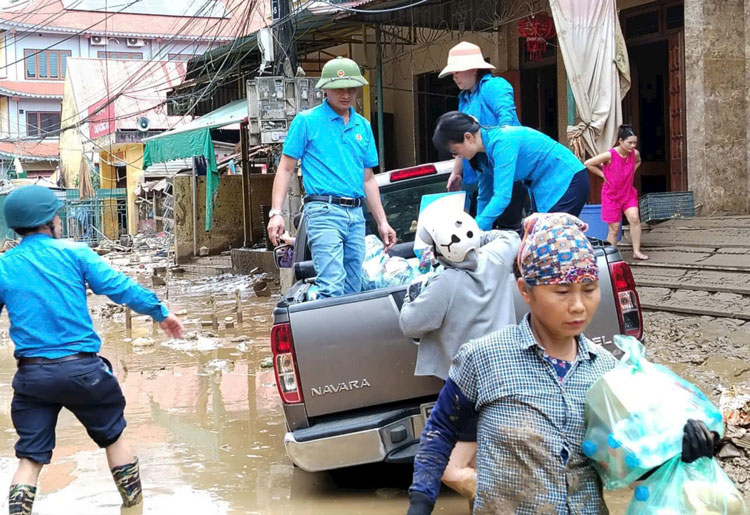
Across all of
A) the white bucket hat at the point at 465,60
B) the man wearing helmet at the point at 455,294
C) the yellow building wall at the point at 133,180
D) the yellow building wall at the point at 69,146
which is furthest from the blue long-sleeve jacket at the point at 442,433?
the yellow building wall at the point at 69,146

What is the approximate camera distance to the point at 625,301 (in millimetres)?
4691

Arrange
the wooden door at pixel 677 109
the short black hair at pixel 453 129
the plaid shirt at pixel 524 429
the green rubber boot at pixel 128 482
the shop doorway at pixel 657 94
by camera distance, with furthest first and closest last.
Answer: the shop doorway at pixel 657 94
the wooden door at pixel 677 109
the short black hair at pixel 453 129
the green rubber boot at pixel 128 482
the plaid shirt at pixel 524 429

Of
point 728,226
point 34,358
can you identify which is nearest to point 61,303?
point 34,358

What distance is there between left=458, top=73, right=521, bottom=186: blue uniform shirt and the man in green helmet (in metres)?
0.74

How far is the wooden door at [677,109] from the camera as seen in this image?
12.4m

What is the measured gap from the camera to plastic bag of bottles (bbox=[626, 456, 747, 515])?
7.23 feet

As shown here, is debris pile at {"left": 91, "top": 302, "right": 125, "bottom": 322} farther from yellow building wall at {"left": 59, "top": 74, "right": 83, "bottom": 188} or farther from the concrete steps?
yellow building wall at {"left": 59, "top": 74, "right": 83, "bottom": 188}

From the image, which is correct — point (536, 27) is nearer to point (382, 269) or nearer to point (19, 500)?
point (382, 269)

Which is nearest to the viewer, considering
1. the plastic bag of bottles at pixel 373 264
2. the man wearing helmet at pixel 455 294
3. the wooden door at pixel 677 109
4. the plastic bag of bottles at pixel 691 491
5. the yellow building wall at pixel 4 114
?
the plastic bag of bottles at pixel 691 491

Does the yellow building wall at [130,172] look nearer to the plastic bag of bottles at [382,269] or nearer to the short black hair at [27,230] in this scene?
the plastic bag of bottles at [382,269]

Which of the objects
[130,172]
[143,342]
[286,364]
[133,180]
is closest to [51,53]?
[130,172]

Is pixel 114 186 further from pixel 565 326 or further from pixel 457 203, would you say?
pixel 565 326

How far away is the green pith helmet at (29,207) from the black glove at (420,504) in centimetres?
274

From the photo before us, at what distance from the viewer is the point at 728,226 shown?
1007 cm
